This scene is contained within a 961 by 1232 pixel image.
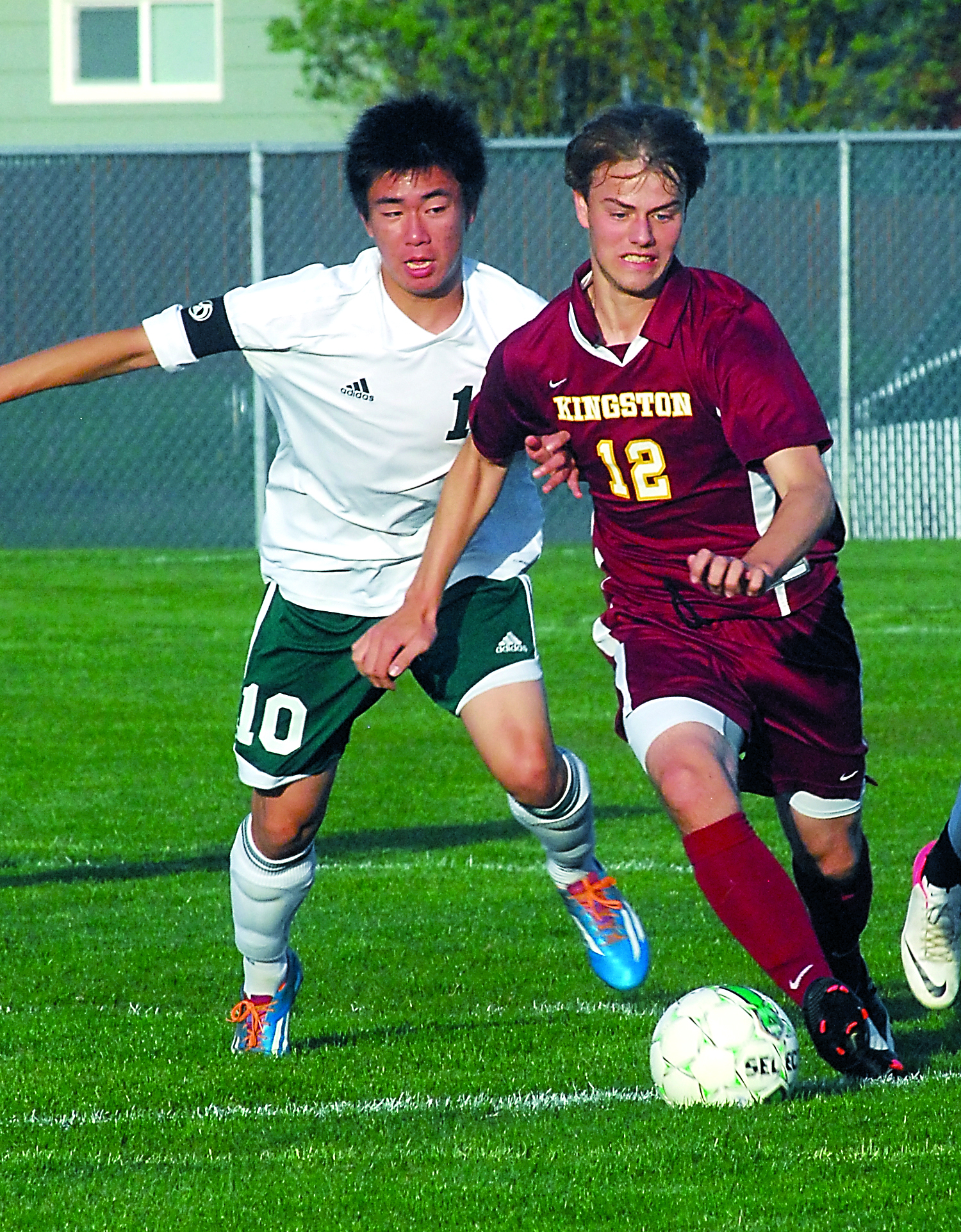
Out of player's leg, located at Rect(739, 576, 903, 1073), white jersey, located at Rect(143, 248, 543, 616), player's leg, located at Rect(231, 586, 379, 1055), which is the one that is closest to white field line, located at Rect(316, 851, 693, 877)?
player's leg, located at Rect(231, 586, 379, 1055)

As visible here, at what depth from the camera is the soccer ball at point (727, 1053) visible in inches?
168

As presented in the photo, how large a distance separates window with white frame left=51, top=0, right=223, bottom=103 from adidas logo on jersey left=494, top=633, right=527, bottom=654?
16.8 meters

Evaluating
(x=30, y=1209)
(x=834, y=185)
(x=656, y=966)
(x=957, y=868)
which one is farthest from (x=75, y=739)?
(x=834, y=185)

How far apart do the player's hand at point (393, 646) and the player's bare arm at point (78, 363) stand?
0.87 meters

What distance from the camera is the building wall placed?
20734mm

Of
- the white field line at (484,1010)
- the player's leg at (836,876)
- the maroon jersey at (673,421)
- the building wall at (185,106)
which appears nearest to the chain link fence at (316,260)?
the building wall at (185,106)

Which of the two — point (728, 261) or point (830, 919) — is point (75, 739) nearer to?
point (830, 919)

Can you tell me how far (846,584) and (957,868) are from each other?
857 centimetres

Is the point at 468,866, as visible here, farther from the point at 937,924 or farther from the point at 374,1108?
the point at 374,1108

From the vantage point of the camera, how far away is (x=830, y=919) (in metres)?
4.97

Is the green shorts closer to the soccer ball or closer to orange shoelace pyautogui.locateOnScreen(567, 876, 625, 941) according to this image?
orange shoelace pyautogui.locateOnScreen(567, 876, 625, 941)

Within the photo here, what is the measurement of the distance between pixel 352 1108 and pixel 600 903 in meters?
1.16

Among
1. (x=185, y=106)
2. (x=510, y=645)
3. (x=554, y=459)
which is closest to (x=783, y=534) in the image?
(x=554, y=459)

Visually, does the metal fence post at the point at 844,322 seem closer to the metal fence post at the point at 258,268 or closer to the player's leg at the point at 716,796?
the metal fence post at the point at 258,268
